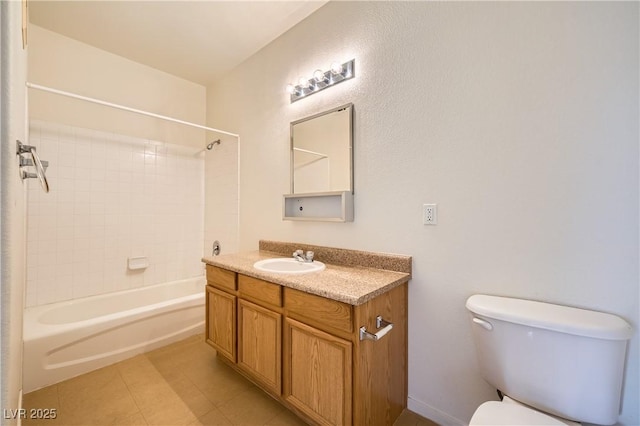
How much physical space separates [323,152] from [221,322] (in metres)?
1.41

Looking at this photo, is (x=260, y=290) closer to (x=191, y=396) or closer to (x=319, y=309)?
(x=319, y=309)

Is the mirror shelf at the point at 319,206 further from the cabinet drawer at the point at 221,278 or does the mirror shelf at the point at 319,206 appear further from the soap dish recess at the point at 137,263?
the soap dish recess at the point at 137,263

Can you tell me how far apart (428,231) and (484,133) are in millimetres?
552

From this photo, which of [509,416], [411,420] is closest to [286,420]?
[411,420]

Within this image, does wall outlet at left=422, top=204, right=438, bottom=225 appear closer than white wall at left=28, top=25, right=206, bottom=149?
Yes

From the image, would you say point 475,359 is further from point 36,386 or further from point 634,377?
point 36,386

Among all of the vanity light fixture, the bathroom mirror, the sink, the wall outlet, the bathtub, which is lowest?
the bathtub

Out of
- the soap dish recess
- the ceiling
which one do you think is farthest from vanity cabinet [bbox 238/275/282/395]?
the ceiling

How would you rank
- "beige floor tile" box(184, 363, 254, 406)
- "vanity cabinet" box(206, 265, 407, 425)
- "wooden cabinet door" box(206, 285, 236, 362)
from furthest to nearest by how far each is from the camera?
"wooden cabinet door" box(206, 285, 236, 362) < "beige floor tile" box(184, 363, 254, 406) < "vanity cabinet" box(206, 265, 407, 425)

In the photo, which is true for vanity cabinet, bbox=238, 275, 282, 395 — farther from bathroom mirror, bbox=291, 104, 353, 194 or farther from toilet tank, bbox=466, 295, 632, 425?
toilet tank, bbox=466, 295, 632, 425

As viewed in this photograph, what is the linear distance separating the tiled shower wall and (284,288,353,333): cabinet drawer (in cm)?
212

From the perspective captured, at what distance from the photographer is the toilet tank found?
2.93ft

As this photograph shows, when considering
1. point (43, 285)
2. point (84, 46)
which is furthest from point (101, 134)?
point (43, 285)

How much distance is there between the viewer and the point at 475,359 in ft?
4.30
